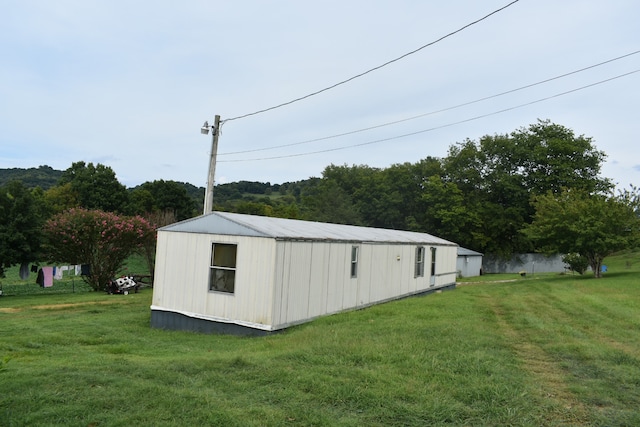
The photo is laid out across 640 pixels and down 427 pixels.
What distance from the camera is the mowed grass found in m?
4.48

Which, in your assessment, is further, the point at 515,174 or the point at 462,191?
the point at 462,191

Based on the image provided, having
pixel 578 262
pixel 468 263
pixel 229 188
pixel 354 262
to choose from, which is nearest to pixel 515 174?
pixel 468 263

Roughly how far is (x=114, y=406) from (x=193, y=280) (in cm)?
646

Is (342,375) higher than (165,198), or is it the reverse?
(165,198)

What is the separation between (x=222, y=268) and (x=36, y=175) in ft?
226

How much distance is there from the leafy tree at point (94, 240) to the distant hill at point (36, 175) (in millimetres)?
48539

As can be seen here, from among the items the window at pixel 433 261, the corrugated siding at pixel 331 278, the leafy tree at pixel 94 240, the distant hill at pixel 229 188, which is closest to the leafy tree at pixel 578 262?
the window at pixel 433 261

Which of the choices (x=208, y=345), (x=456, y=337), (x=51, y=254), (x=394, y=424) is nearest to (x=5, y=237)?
(x=51, y=254)

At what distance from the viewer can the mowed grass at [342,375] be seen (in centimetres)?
448

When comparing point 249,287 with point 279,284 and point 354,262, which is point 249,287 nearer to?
point 279,284

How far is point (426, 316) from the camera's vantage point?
10375mm

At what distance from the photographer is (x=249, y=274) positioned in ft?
33.1

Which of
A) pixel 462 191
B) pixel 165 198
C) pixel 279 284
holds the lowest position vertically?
pixel 279 284

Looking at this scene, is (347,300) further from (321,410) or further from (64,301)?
(64,301)
